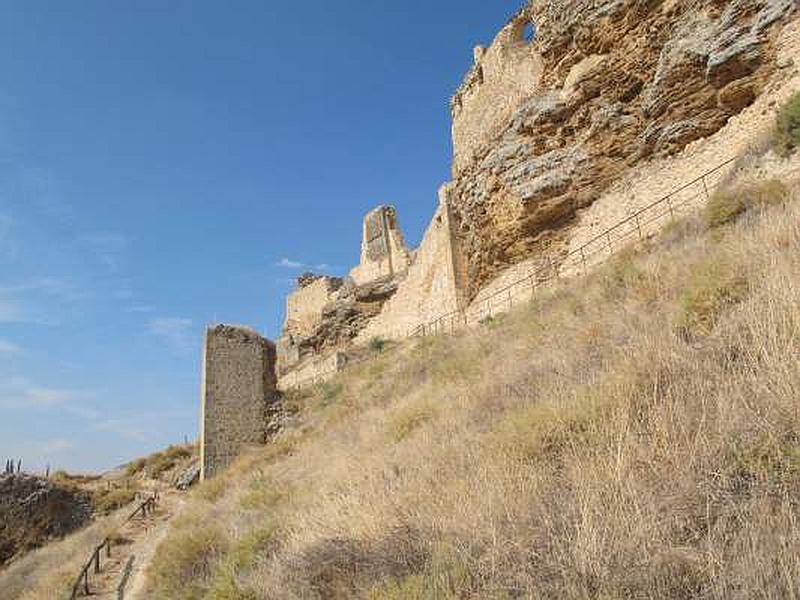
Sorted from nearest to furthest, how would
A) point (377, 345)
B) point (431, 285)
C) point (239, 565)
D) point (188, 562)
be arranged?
point (239, 565) → point (188, 562) → point (431, 285) → point (377, 345)

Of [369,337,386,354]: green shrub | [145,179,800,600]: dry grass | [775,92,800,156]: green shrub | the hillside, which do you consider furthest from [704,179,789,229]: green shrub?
the hillside

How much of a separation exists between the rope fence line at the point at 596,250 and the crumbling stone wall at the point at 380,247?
12.6 m

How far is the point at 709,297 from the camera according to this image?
14.4 feet

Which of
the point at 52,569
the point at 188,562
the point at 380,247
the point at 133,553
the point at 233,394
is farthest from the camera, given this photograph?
the point at 380,247

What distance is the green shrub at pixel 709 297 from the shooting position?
166 inches

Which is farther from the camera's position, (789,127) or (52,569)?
(52,569)

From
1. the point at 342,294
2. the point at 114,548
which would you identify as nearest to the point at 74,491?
the point at 114,548

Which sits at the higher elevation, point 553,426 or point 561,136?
point 561,136

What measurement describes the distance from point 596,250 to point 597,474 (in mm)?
9914

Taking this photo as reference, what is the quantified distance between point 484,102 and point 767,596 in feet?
53.1

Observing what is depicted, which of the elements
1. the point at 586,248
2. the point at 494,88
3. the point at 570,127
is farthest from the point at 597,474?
the point at 494,88

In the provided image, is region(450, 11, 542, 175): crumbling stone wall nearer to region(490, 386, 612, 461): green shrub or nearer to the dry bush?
region(490, 386, 612, 461): green shrub

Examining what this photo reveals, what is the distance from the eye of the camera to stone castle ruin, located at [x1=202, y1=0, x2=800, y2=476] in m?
9.76

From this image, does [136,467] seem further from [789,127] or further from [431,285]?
[789,127]
